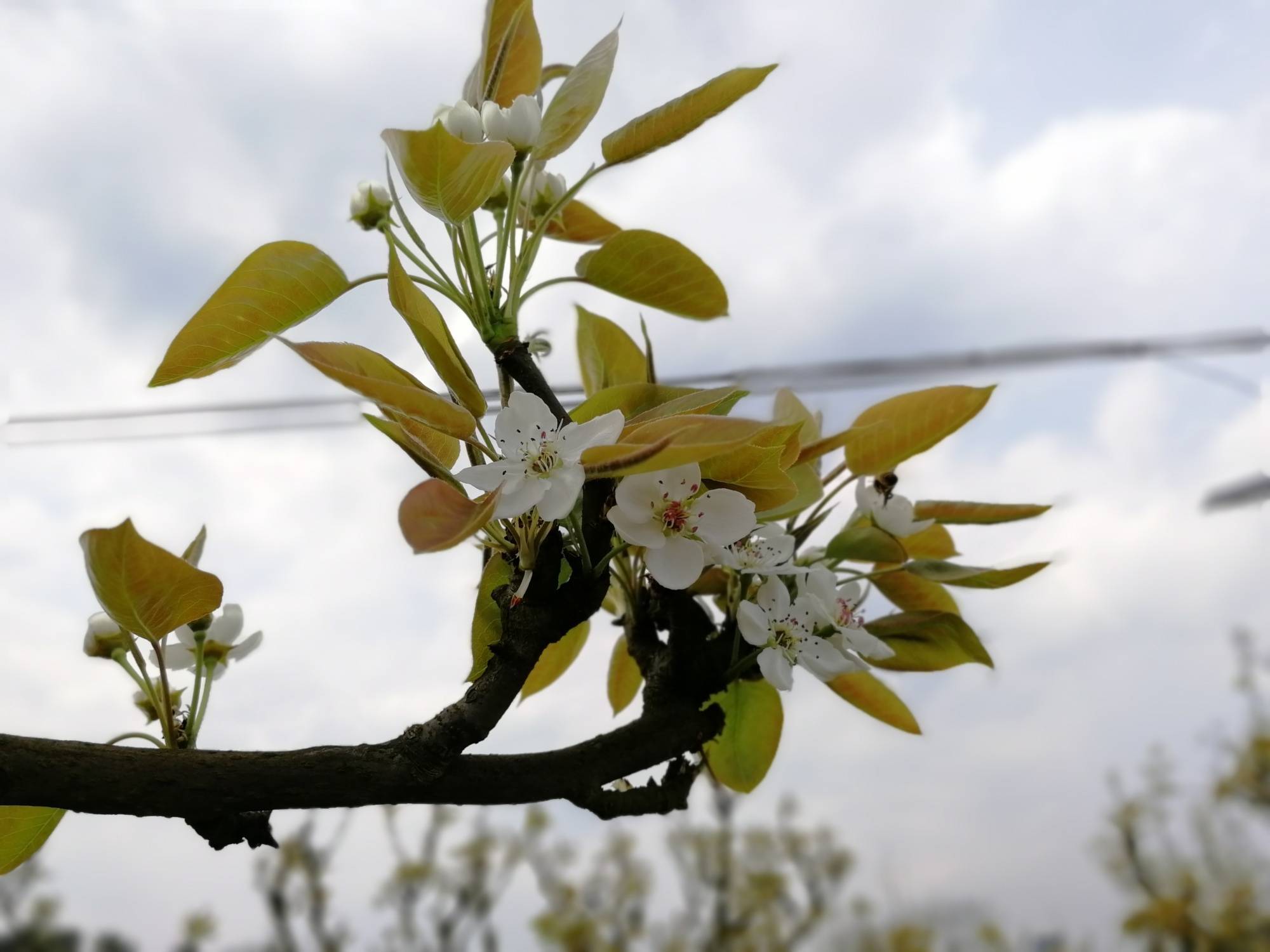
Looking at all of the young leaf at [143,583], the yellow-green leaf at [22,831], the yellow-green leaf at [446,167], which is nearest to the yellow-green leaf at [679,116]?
the yellow-green leaf at [446,167]

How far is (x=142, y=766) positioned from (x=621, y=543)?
250 mm

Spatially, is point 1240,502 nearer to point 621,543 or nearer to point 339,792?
point 621,543

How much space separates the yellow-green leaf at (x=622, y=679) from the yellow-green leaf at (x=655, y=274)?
0.93 ft

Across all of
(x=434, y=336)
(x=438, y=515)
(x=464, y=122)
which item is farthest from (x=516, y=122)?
(x=438, y=515)

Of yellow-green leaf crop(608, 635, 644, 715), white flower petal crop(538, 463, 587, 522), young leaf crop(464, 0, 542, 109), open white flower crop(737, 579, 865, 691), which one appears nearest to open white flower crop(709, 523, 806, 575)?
open white flower crop(737, 579, 865, 691)

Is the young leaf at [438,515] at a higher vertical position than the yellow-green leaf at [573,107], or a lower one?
lower

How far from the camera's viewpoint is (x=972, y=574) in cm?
62

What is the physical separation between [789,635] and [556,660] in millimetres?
202

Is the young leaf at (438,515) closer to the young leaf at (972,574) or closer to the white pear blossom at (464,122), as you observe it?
the white pear blossom at (464,122)

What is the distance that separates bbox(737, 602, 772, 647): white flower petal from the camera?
1.74ft

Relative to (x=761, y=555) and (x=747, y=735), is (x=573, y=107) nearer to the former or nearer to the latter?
(x=761, y=555)

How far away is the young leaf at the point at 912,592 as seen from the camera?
26.8 inches

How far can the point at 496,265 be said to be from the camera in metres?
0.55

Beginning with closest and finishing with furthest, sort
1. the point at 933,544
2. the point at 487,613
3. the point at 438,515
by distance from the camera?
1. the point at 438,515
2. the point at 487,613
3. the point at 933,544
